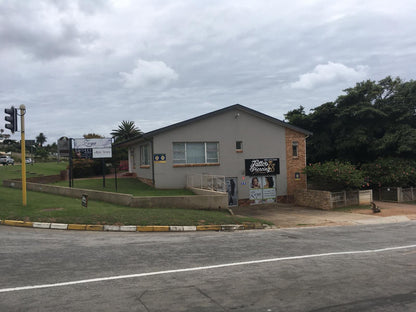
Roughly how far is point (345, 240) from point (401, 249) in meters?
1.94

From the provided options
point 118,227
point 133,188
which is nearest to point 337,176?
point 133,188

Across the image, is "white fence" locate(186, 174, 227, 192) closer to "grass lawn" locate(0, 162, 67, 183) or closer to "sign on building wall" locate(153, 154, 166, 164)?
"sign on building wall" locate(153, 154, 166, 164)

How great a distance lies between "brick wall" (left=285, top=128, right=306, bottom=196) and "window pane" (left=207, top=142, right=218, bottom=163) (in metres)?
5.73

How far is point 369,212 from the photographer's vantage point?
2144 centimetres

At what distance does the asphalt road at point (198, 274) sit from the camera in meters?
5.17

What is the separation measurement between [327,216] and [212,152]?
851 centimetres

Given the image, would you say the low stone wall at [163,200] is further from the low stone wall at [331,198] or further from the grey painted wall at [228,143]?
the low stone wall at [331,198]

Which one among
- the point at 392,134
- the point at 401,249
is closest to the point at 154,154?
the point at 401,249

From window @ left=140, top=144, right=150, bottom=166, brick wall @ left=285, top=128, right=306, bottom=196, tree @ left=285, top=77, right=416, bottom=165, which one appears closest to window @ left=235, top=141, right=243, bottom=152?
brick wall @ left=285, top=128, right=306, bottom=196

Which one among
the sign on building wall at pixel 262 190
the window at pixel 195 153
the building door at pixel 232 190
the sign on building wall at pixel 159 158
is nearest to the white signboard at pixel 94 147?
the sign on building wall at pixel 159 158

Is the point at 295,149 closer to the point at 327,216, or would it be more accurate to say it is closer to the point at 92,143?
the point at 327,216

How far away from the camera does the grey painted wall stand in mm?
22844

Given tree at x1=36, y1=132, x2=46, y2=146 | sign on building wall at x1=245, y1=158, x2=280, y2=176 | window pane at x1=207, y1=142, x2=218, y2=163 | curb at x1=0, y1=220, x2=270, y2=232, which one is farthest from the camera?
tree at x1=36, y1=132, x2=46, y2=146

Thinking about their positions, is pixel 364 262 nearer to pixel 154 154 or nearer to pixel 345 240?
pixel 345 240
